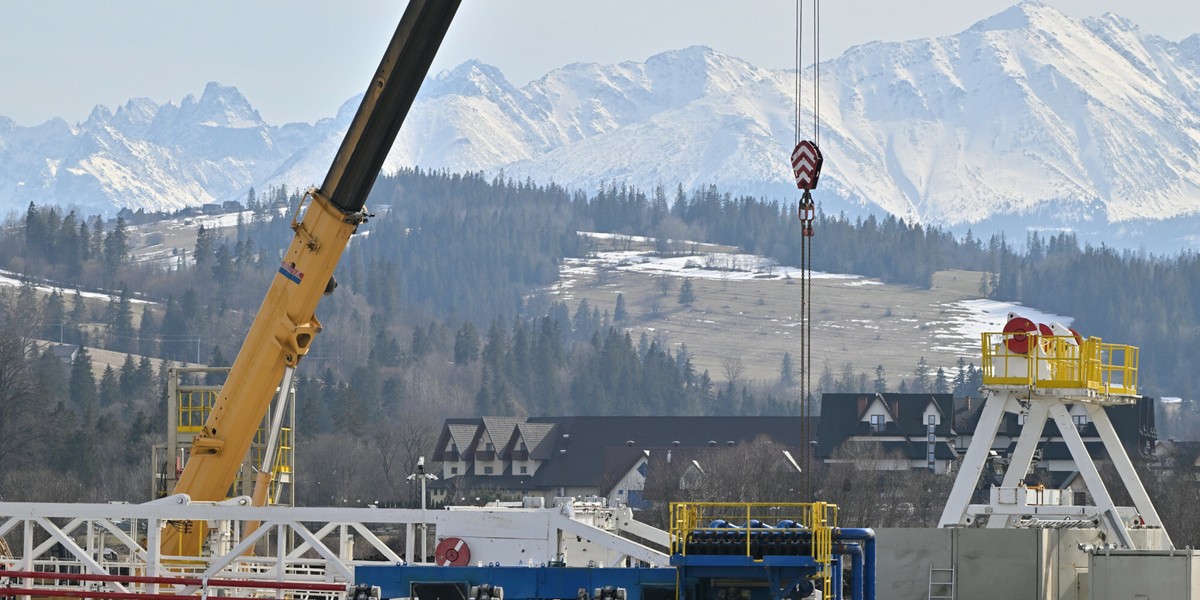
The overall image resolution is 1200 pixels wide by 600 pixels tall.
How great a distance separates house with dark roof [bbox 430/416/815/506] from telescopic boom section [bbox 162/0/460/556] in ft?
408

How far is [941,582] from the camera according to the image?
117 ft

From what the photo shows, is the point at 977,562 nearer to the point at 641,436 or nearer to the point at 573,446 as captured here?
the point at 641,436

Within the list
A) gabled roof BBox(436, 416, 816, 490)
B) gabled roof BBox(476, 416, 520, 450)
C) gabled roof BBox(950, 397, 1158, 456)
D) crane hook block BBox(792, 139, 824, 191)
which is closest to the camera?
crane hook block BBox(792, 139, 824, 191)

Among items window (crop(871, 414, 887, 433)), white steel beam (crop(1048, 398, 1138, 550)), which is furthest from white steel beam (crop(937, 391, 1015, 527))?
window (crop(871, 414, 887, 433))

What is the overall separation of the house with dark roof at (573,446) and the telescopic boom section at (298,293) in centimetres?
12451

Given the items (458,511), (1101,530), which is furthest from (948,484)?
(458,511)

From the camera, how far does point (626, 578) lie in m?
30.1

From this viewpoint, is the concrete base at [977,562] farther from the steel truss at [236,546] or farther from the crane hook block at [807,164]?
the crane hook block at [807,164]

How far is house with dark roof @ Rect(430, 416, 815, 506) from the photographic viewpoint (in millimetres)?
163000

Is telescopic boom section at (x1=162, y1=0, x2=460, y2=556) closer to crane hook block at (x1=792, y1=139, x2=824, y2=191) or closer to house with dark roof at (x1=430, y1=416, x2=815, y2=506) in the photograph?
crane hook block at (x1=792, y1=139, x2=824, y2=191)

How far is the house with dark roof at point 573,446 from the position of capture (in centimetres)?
16300

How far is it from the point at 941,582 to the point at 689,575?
24.7ft

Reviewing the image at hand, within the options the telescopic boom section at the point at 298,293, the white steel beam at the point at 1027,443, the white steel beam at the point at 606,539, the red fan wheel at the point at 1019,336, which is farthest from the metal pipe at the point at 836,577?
the telescopic boom section at the point at 298,293

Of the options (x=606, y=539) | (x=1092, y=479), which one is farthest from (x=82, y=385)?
(x=606, y=539)
